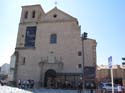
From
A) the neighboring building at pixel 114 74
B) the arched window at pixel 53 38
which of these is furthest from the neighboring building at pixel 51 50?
the neighboring building at pixel 114 74

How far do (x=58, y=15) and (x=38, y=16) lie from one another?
3.86m

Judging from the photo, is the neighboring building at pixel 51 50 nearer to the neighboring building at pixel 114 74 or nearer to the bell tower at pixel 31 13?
the bell tower at pixel 31 13

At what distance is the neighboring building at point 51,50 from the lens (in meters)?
29.1

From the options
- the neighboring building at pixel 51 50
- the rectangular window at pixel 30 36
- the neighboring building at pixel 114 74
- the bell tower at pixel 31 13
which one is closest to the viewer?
the neighboring building at pixel 51 50

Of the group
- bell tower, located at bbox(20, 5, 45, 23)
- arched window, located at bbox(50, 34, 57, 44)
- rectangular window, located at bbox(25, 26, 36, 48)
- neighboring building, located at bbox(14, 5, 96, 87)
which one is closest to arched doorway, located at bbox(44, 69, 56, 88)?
neighboring building, located at bbox(14, 5, 96, 87)

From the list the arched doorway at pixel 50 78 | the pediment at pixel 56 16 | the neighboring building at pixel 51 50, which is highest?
the pediment at pixel 56 16

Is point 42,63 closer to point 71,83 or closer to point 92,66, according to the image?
point 71,83

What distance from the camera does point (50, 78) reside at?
2964 cm

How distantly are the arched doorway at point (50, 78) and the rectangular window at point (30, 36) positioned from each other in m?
5.60

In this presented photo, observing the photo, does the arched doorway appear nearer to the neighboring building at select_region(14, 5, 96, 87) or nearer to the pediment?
the neighboring building at select_region(14, 5, 96, 87)

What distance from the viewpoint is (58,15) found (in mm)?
32969

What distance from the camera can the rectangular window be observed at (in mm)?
32322

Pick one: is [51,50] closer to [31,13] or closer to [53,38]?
[53,38]

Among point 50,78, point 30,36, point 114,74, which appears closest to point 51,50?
point 50,78
